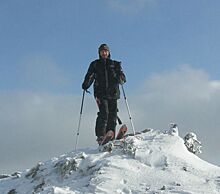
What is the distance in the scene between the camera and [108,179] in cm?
1036

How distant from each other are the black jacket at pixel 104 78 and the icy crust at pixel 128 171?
1466 millimetres

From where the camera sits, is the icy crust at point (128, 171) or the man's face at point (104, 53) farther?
the man's face at point (104, 53)

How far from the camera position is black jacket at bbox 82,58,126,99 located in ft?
43.7

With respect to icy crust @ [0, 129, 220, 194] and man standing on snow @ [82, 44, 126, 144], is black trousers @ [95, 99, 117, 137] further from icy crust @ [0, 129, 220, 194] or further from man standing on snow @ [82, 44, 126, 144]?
icy crust @ [0, 129, 220, 194]

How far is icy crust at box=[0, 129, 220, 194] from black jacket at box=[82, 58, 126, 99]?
1.47 metres

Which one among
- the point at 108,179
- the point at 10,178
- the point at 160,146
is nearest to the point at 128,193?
the point at 108,179

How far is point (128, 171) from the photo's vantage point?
10.7 metres

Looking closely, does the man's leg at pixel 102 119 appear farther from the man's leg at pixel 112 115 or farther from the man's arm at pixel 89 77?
the man's arm at pixel 89 77

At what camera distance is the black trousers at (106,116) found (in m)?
13.2

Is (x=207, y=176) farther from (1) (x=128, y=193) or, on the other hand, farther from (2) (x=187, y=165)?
(1) (x=128, y=193)

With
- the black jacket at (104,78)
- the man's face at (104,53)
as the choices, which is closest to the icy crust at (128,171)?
the black jacket at (104,78)

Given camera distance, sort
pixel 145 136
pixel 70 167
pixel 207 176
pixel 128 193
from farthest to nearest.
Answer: pixel 145 136
pixel 70 167
pixel 207 176
pixel 128 193

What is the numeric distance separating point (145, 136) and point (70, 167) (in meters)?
2.31

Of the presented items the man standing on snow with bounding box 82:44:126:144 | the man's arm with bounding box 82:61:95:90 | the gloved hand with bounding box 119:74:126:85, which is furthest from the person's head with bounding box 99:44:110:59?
the gloved hand with bounding box 119:74:126:85
